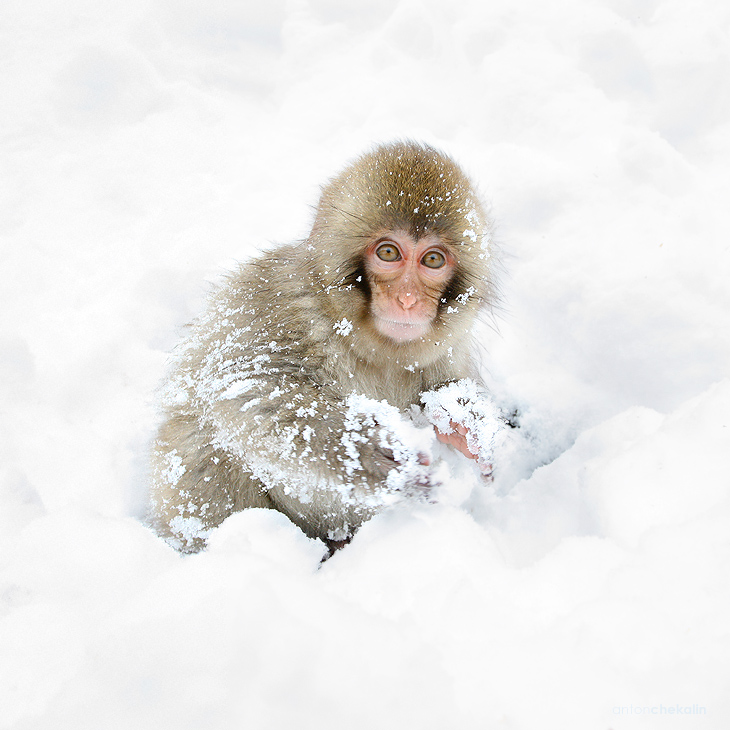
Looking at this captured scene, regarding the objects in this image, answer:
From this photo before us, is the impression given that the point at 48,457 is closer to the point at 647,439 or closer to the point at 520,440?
the point at 520,440

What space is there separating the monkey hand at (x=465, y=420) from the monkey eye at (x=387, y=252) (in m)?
0.65

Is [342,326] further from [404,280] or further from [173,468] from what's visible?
[173,468]

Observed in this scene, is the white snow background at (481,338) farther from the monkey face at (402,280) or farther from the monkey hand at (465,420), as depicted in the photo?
the monkey face at (402,280)

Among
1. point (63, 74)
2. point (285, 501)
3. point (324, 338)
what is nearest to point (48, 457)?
point (285, 501)

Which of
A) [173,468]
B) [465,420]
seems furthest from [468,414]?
[173,468]

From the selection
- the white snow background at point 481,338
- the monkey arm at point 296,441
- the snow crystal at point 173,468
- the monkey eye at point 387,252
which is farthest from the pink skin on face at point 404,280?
the snow crystal at point 173,468

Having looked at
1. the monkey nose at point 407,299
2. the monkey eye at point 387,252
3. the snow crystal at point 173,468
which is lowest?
the snow crystal at point 173,468

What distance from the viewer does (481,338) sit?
112 inches

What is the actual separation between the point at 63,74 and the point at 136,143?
66 centimetres

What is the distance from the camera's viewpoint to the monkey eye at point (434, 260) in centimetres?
188

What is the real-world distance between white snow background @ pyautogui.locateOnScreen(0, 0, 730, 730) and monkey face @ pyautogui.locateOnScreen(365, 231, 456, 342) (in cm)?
63

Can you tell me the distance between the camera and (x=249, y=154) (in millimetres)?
3637

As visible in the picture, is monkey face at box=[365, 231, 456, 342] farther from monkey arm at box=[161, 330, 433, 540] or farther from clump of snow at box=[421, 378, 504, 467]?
clump of snow at box=[421, 378, 504, 467]

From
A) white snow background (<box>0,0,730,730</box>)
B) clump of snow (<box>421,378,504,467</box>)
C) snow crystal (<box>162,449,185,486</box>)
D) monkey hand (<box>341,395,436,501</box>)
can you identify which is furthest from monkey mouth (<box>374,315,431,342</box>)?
snow crystal (<box>162,449,185,486</box>)
